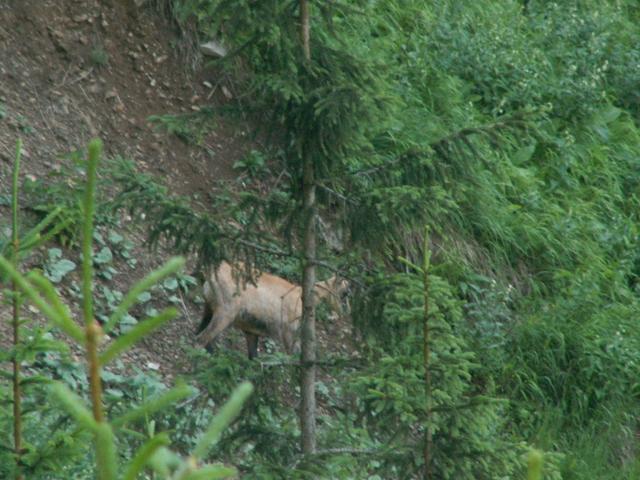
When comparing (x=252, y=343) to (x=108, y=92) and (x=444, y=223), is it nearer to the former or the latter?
(x=108, y=92)

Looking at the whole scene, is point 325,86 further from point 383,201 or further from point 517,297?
point 517,297

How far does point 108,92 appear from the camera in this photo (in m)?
10.4

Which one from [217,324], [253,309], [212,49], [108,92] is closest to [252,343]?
[253,309]

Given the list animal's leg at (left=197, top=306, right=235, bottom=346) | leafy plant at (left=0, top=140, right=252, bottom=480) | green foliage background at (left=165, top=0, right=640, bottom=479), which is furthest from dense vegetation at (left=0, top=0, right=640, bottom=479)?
leafy plant at (left=0, top=140, right=252, bottom=480)

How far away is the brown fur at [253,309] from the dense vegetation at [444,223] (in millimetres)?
537

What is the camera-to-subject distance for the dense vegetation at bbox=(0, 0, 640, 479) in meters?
5.29

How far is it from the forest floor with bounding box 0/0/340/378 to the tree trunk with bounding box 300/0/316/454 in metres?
3.45

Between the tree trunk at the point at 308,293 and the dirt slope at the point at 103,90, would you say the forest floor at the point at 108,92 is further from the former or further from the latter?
the tree trunk at the point at 308,293

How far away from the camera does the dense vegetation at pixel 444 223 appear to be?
17.4ft

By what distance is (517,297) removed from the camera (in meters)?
10.8

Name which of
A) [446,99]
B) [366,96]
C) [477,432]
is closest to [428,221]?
[366,96]

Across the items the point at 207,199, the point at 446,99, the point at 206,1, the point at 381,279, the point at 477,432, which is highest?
the point at 446,99

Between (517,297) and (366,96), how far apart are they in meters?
5.87

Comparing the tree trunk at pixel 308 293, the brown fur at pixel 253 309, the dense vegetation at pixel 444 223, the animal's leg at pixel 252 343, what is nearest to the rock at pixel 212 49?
the dense vegetation at pixel 444 223
